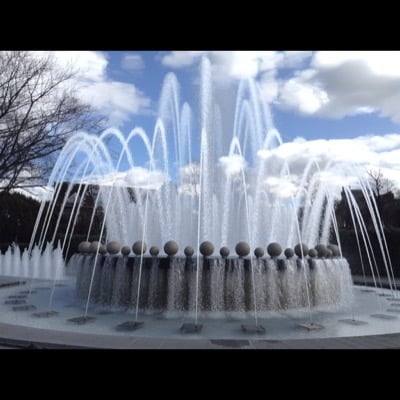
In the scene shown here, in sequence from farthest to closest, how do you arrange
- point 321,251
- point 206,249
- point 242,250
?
point 321,251, point 242,250, point 206,249

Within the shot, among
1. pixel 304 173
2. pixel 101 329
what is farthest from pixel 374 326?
pixel 304 173

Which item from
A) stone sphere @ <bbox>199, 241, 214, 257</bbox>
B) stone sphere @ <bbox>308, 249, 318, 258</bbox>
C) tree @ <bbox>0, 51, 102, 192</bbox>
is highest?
tree @ <bbox>0, 51, 102, 192</bbox>

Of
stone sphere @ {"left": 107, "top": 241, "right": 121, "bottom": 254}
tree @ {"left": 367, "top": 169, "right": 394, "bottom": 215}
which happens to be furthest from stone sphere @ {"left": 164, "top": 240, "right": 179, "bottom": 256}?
tree @ {"left": 367, "top": 169, "right": 394, "bottom": 215}

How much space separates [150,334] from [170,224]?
33.2ft

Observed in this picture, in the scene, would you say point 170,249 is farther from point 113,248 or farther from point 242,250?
point 113,248

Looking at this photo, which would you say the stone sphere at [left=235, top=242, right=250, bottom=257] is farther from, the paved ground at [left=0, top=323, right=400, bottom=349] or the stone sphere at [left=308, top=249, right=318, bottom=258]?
the paved ground at [left=0, top=323, right=400, bottom=349]

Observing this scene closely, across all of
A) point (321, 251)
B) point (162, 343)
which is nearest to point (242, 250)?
point (321, 251)

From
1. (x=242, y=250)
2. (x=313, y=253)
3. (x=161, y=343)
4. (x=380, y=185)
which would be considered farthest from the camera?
(x=380, y=185)

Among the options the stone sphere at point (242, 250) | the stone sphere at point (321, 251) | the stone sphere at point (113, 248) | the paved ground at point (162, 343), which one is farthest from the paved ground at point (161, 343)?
the stone sphere at point (321, 251)

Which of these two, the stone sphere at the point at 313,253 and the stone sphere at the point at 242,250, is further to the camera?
the stone sphere at the point at 313,253

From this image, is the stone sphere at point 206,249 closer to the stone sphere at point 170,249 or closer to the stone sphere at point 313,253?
the stone sphere at point 170,249

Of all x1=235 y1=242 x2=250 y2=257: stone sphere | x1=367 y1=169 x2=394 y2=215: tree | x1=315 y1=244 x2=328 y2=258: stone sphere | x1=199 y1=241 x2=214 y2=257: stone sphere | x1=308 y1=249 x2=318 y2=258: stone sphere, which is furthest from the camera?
x1=367 y1=169 x2=394 y2=215: tree

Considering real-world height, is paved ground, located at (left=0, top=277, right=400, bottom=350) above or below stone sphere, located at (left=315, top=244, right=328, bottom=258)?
below
